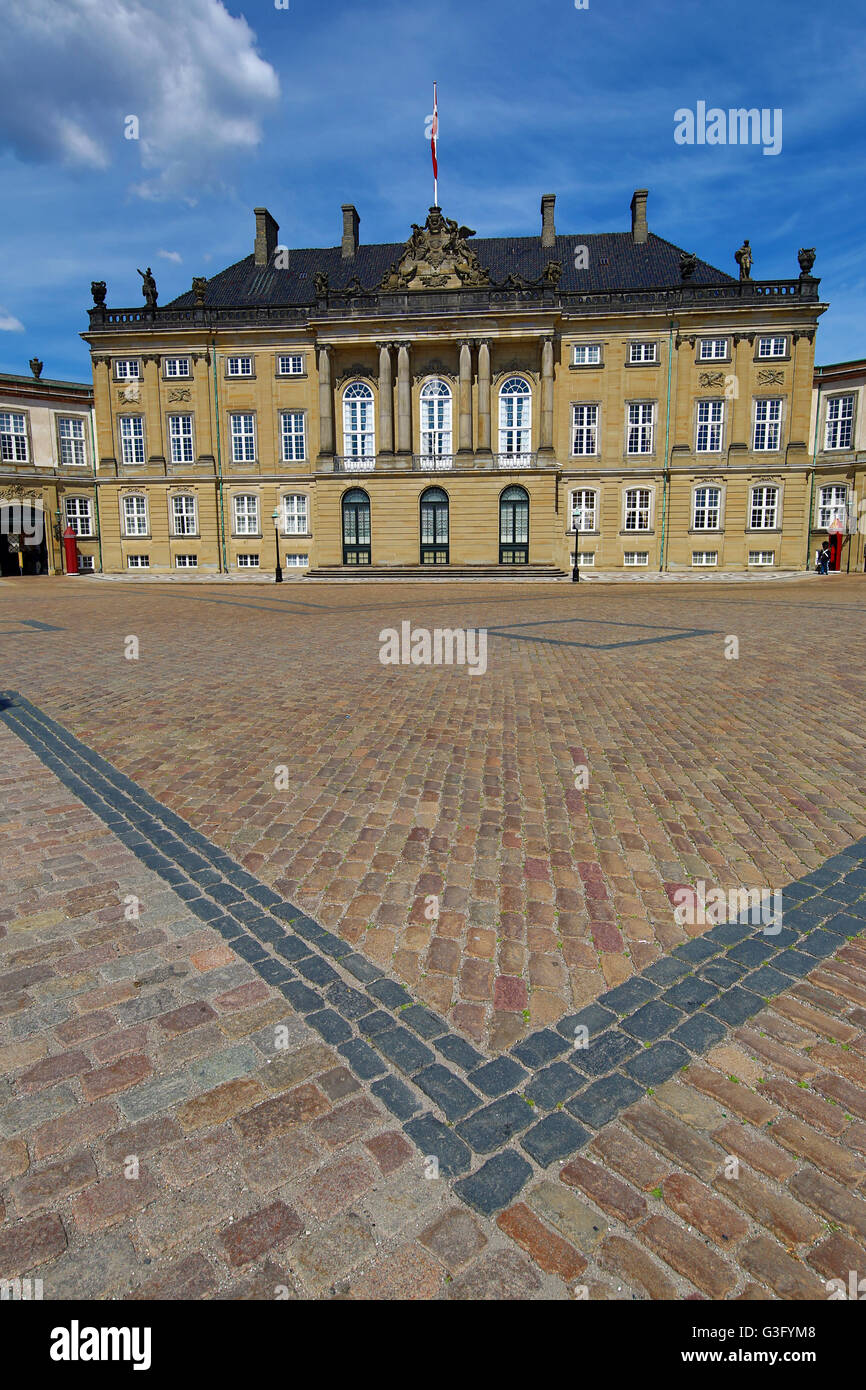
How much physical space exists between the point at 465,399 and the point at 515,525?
24.4ft

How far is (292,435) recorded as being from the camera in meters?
44.2

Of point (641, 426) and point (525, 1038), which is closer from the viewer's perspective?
point (525, 1038)

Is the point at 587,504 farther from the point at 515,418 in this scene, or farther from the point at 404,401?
the point at 404,401

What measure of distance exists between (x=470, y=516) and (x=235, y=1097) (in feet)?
136

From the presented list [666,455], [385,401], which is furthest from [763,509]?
[385,401]

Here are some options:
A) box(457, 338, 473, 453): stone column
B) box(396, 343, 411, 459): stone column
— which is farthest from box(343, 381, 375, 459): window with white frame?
box(457, 338, 473, 453): stone column

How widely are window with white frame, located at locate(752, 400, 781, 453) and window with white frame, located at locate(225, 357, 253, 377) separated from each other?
28.8 metres

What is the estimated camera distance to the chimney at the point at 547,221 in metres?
45.3

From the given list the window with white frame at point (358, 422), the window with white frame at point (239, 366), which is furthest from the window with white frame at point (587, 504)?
the window with white frame at point (239, 366)

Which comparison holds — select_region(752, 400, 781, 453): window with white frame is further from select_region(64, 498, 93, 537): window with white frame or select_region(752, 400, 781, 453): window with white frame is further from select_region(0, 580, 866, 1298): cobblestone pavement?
select_region(64, 498, 93, 537): window with white frame

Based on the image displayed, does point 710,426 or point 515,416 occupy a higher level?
point 515,416

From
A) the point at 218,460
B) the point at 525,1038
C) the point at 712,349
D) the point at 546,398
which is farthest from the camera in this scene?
the point at 218,460

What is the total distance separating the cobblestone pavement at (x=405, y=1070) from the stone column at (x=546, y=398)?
38399mm

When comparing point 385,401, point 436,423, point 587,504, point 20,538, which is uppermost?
point 385,401
